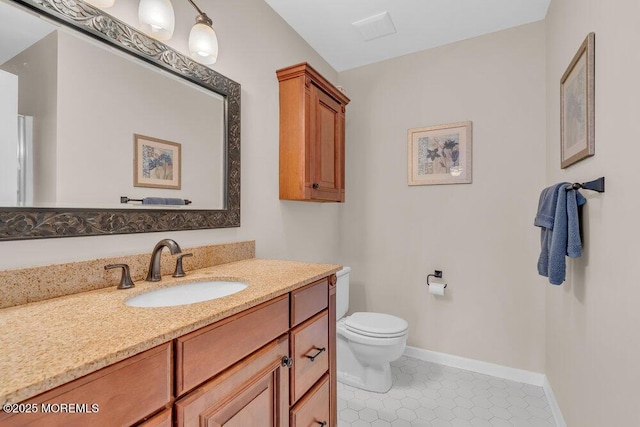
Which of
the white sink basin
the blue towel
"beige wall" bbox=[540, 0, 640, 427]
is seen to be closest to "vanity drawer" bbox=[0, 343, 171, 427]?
the white sink basin

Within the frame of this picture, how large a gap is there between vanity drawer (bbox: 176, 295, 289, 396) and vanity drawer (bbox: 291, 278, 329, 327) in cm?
6

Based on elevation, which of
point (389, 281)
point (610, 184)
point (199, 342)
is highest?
point (610, 184)

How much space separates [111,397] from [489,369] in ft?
7.88

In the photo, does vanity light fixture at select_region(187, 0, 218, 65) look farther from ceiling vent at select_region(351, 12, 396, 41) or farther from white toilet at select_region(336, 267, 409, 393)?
white toilet at select_region(336, 267, 409, 393)

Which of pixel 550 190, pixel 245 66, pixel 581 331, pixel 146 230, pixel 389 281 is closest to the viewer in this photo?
pixel 146 230

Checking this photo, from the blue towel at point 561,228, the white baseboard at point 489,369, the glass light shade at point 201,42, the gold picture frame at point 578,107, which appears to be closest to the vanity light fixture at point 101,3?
the glass light shade at point 201,42

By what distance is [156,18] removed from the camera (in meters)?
1.13

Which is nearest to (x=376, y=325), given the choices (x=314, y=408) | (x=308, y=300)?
(x=314, y=408)

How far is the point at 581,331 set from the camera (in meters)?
1.35

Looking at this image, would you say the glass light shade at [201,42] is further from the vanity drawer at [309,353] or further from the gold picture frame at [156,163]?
the vanity drawer at [309,353]

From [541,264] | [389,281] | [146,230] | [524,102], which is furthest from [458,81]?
[146,230]

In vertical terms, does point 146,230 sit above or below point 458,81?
below

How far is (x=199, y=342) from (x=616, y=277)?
1310 millimetres

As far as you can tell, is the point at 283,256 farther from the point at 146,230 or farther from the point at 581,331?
the point at 581,331
